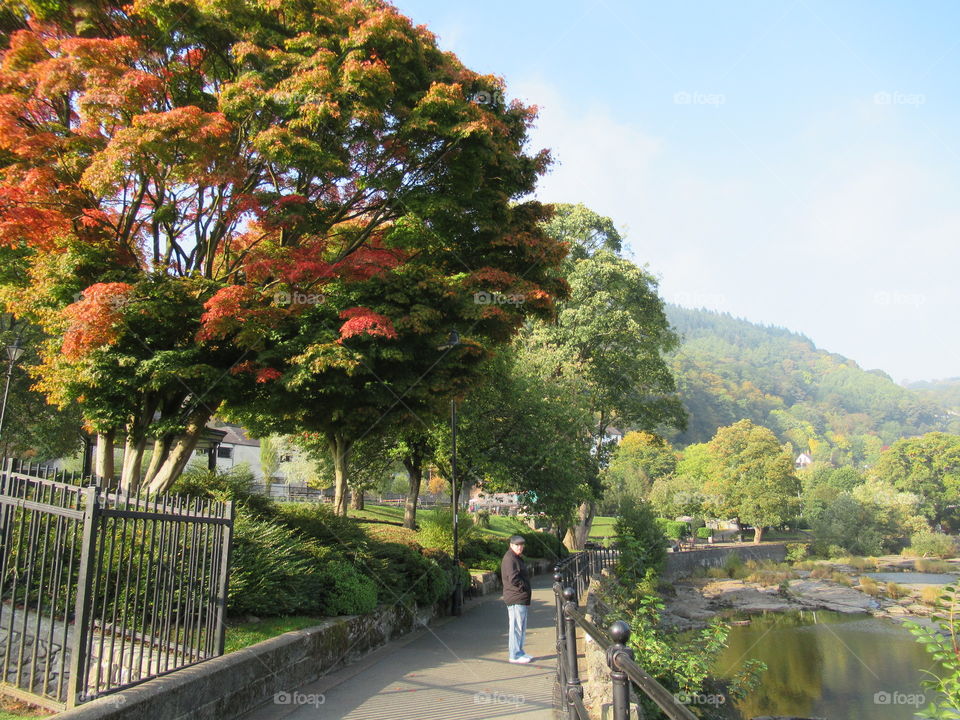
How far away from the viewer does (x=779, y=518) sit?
183 feet

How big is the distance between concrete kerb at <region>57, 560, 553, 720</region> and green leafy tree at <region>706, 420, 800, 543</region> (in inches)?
2095

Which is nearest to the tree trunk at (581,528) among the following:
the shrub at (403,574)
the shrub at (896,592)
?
the shrub at (896,592)

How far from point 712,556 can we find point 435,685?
41.5 metres

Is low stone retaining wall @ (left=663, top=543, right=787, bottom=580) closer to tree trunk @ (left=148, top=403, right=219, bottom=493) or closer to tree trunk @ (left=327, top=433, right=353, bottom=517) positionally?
tree trunk @ (left=327, top=433, right=353, bottom=517)

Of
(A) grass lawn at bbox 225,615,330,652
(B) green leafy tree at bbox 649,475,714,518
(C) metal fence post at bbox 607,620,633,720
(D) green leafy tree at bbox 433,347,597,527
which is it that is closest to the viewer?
(C) metal fence post at bbox 607,620,633,720

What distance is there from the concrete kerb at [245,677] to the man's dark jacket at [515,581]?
2.23m

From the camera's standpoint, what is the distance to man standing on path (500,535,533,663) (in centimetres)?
898

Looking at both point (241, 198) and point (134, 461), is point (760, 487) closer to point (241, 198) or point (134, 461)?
point (134, 461)

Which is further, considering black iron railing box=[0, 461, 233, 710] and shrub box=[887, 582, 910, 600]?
shrub box=[887, 582, 910, 600]

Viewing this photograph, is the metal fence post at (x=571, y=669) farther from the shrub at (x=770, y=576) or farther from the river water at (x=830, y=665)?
the shrub at (x=770, y=576)

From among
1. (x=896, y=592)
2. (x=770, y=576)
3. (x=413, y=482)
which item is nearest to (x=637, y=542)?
(x=413, y=482)

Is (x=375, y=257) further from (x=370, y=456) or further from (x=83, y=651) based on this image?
(x=370, y=456)

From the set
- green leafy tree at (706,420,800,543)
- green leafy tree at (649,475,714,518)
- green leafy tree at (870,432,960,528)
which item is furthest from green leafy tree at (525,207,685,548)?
green leafy tree at (870,432,960,528)

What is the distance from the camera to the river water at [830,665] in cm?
1681
